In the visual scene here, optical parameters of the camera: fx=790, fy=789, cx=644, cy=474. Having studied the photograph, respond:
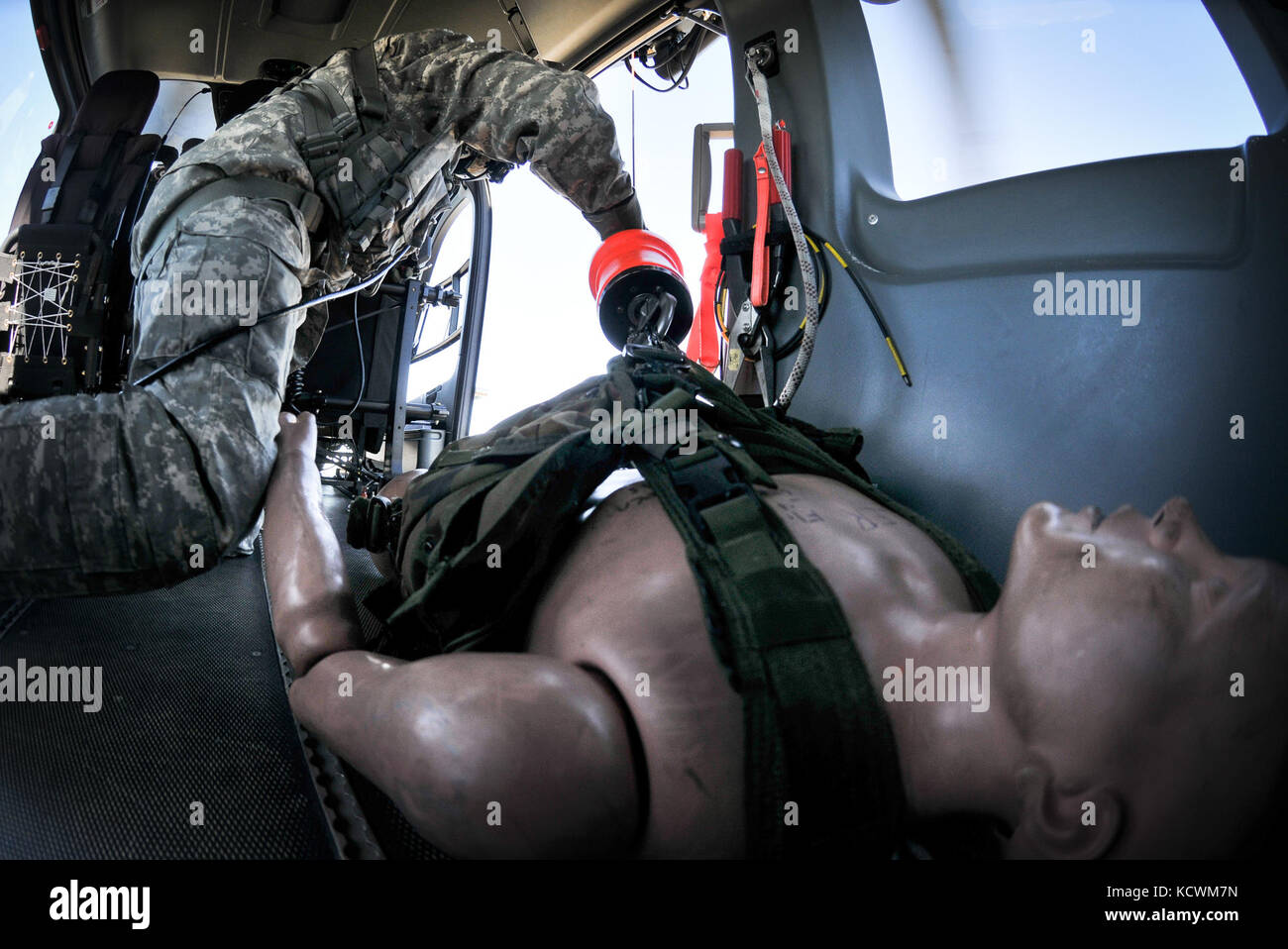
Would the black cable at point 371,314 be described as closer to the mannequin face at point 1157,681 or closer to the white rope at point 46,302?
the white rope at point 46,302

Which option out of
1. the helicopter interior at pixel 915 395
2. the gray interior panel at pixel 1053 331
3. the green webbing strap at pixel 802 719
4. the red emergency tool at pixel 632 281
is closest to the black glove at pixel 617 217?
the red emergency tool at pixel 632 281

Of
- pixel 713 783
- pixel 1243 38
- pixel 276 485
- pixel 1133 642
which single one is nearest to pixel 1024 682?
pixel 1133 642

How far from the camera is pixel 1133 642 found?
496 millimetres

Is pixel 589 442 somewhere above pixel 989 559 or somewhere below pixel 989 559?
above

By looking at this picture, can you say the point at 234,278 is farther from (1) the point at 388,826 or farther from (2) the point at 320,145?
(1) the point at 388,826

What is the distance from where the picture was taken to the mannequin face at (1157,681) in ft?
1.52

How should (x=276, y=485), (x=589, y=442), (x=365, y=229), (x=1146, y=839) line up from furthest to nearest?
(x=365, y=229), (x=276, y=485), (x=589, y=442), (x=1146, y=839)

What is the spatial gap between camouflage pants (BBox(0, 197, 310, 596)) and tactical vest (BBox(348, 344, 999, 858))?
22cm

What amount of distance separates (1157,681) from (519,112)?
1399 mm

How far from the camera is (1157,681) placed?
484 millimetres

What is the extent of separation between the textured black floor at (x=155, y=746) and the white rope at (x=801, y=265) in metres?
0.84

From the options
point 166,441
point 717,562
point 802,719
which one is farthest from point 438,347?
point 802,719
